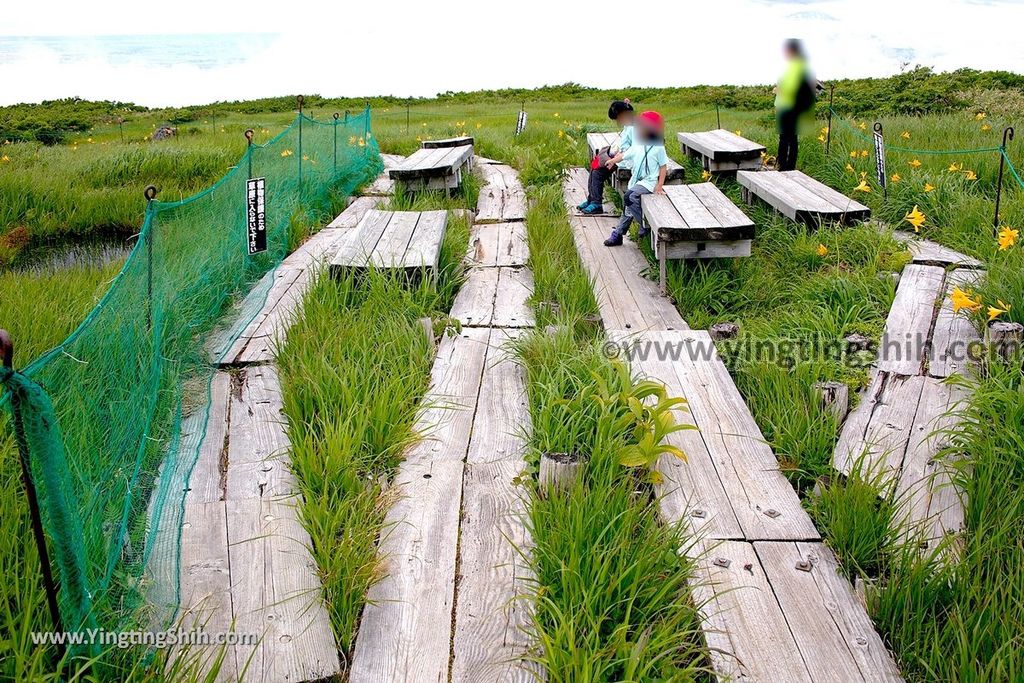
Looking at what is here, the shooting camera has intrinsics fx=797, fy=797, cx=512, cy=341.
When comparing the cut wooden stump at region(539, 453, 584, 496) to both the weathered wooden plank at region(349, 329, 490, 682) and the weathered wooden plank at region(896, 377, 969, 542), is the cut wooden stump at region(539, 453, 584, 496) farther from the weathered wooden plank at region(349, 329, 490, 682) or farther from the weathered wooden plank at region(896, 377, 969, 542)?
the weathered wooden plank at region(896, 377, 969, 542)

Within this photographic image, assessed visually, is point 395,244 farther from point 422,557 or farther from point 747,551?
point 747,551

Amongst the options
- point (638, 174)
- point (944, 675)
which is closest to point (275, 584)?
point (944, 675)

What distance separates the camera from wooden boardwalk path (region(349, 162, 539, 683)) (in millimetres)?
2334

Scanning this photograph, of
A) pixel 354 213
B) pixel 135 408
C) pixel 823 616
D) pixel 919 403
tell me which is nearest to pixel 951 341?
pixel 919 403

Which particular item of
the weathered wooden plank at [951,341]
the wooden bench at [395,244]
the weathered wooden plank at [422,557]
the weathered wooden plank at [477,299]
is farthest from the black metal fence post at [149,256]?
the weathered wooden plank at [951,341]

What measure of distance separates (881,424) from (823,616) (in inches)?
57.7

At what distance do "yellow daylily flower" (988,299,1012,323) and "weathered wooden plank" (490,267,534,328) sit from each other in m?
2.41

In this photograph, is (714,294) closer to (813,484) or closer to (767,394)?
(767,394)

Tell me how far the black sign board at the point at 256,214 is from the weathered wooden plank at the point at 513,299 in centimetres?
164

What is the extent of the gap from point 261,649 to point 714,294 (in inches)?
151

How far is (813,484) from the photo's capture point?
3.21 meters

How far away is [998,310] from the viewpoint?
394cm

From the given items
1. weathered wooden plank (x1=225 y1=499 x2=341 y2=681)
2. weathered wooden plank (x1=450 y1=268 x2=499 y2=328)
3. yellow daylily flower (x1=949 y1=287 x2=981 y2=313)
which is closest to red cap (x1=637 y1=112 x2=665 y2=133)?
weathered wooden plank (x1=450 y1=268 x2=499 y2=328)

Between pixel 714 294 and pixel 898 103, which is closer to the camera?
pixel 714 294
